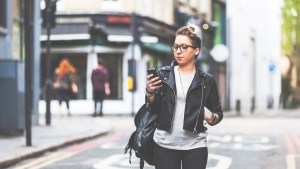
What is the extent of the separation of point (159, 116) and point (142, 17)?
22900mm

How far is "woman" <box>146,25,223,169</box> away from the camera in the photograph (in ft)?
16.5

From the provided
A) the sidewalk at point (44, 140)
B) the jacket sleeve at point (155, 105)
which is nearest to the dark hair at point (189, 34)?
the jacket sleeve at point (155, 105)

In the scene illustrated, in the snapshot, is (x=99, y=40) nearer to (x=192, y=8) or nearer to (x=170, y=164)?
(x=192, y=8)

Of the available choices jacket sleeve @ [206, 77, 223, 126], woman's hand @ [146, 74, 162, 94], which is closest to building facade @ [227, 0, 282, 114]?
jacket sleeve @ [206, 77, 223, 126]

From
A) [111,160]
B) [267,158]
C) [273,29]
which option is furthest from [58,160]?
[273,29]

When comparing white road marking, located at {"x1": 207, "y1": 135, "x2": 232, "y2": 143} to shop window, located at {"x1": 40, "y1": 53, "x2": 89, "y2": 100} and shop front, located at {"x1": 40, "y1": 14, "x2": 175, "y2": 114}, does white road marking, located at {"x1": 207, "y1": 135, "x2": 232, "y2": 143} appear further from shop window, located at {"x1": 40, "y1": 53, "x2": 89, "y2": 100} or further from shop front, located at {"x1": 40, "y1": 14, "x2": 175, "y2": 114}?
shop window, located at {"x1": 40, "y1": 53, "x2": 89, "y2": 100}

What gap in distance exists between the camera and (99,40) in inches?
1078

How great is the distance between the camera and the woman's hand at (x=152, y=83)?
4.82m

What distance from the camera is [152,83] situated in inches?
190

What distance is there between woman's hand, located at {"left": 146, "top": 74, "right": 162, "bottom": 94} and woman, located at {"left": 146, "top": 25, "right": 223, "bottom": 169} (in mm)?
104

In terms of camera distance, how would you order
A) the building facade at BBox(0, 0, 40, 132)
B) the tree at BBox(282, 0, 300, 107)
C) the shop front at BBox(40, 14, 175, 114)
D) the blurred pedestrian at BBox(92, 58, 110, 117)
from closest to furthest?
1. the building facade at BBox(0, 0, 40, 132)
2. the blurred pedestrian at BBox(92, 58, 110, 117)
3. the shop front at BBox(40, 14, 175, 114)
4. the tree at BBox(282, 0, 300, 107)

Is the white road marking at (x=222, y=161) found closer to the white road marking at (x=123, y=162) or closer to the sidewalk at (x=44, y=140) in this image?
the white road marking at (x=123, y=162)

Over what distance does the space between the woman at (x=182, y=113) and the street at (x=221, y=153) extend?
502cm

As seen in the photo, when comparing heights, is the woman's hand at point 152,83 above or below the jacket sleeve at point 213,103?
above
